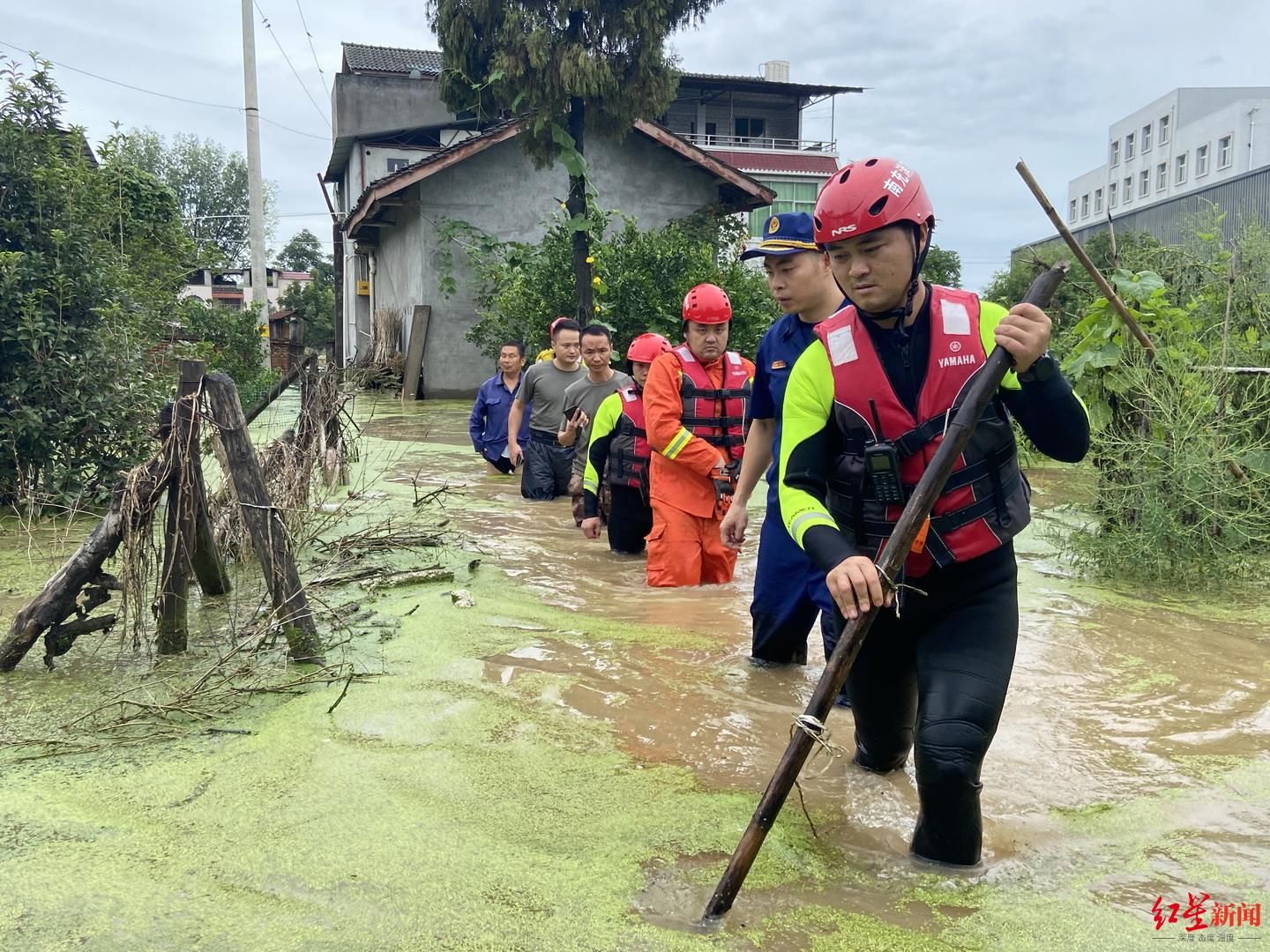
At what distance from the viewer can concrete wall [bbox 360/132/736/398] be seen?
76.6ft

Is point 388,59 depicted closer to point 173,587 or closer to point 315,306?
point 315,306

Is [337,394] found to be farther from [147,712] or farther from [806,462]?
[806,462]

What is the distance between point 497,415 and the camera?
12.1m

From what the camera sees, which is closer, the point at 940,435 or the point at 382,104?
the point at 940,435

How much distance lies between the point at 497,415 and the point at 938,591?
30.7 ft

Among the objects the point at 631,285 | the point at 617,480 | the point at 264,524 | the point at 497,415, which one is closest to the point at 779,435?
the point at 264,524

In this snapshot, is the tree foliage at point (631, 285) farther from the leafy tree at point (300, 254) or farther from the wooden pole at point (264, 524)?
the leafy tree at point (300, 254)

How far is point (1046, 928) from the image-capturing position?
2875mm

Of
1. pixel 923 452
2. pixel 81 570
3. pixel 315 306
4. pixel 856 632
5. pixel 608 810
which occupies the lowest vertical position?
pixel 608 810

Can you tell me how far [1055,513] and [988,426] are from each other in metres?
7.00

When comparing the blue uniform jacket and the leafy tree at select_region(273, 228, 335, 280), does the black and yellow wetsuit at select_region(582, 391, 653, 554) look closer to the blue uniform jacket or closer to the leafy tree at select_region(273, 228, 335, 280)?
the blue uniform jacket

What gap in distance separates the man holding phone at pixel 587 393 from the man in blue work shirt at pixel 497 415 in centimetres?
251

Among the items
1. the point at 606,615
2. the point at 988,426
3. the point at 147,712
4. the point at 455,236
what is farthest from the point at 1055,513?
the point at 455,236

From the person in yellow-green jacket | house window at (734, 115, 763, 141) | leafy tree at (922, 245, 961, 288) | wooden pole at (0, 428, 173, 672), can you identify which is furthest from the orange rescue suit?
house window at (734, 115, 763, 141)
